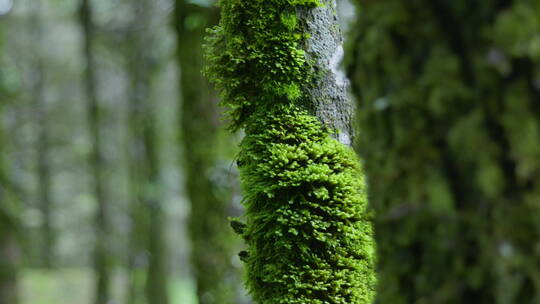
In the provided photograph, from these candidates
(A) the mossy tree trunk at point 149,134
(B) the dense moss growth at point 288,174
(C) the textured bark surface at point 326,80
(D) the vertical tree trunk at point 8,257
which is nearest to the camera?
(B) the dense moss growth at point 288,174

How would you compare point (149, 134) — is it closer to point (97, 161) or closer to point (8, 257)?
point (97, 161)

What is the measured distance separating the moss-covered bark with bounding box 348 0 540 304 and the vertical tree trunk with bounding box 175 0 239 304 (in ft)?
13.0

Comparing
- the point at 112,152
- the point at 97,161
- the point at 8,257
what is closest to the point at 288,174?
the point at 8,257

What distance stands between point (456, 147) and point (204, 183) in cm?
426

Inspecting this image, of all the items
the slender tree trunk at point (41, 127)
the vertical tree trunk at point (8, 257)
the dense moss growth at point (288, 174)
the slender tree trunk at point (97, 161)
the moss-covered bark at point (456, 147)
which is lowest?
the moss-covered bark at point (456, 147)

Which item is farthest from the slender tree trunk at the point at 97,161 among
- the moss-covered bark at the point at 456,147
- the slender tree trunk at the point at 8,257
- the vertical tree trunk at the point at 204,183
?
the moss-covered bark at the point at 456,147

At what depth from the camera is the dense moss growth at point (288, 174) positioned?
→ 2062mm

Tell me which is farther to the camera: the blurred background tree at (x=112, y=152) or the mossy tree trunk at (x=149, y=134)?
the mossy tree trunk at (x=149, y=134)

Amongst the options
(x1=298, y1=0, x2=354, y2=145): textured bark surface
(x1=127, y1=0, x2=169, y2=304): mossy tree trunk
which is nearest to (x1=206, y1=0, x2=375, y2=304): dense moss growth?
(x1=298, y1=0, x2=354, y2=145): textured bark surface

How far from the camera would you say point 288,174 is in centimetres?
209

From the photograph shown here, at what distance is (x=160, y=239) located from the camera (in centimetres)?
1074

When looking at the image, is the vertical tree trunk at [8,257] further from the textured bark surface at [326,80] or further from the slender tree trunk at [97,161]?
the textured bark surface at [326,80]

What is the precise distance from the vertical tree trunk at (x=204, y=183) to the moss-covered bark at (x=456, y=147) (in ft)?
13.0

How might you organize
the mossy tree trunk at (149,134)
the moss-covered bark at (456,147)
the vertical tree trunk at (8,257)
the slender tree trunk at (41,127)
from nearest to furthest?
1. the moss-covered bark at (456,147)
2. the vertical tree trunk at (8,257)
3. the mossy tree trunk at (149,134)
4. the slender tree trunk at (41,127)
